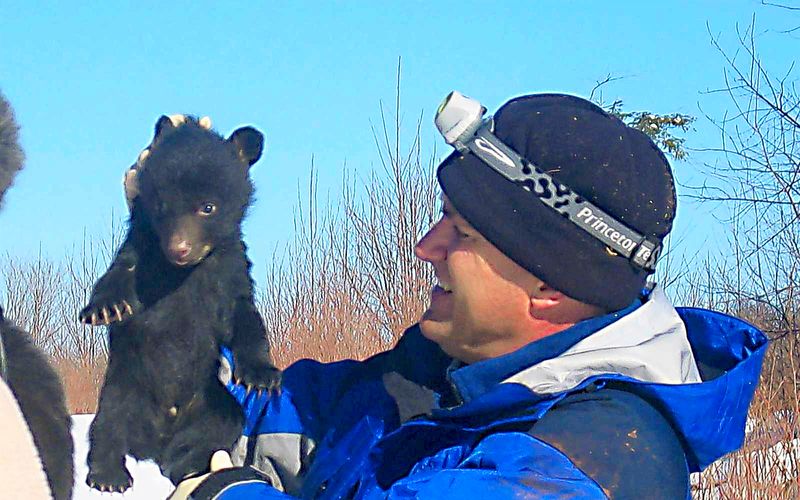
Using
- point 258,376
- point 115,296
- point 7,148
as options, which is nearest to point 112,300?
point 115,296

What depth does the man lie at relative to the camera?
1.75 m

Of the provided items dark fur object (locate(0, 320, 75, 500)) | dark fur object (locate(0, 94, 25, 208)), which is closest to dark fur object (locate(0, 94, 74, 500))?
dark fur object (locate(0, 320, 75, 500))

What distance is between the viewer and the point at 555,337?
1.96 meters

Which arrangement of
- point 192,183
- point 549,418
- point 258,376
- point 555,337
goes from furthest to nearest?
point 192,183
point 258,376
point 555,337
point 549,418

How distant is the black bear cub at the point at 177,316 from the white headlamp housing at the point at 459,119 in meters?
0.86

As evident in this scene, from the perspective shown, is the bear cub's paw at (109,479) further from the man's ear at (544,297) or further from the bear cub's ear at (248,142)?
the man's ear at (544,297)

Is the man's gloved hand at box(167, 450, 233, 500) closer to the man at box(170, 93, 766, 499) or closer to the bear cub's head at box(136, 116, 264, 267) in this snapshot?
the man at box(170, 93, 766, 499)

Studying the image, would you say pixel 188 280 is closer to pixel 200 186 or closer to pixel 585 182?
pixel 200 186

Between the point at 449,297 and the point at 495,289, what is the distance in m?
0.13

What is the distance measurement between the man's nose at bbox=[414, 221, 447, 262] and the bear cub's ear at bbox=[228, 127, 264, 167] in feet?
2.78

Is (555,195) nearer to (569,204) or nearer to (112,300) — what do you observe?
(569,204)

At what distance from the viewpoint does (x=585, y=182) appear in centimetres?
193

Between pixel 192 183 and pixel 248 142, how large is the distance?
0.68ft

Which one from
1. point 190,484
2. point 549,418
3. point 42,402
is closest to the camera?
point 549,418
